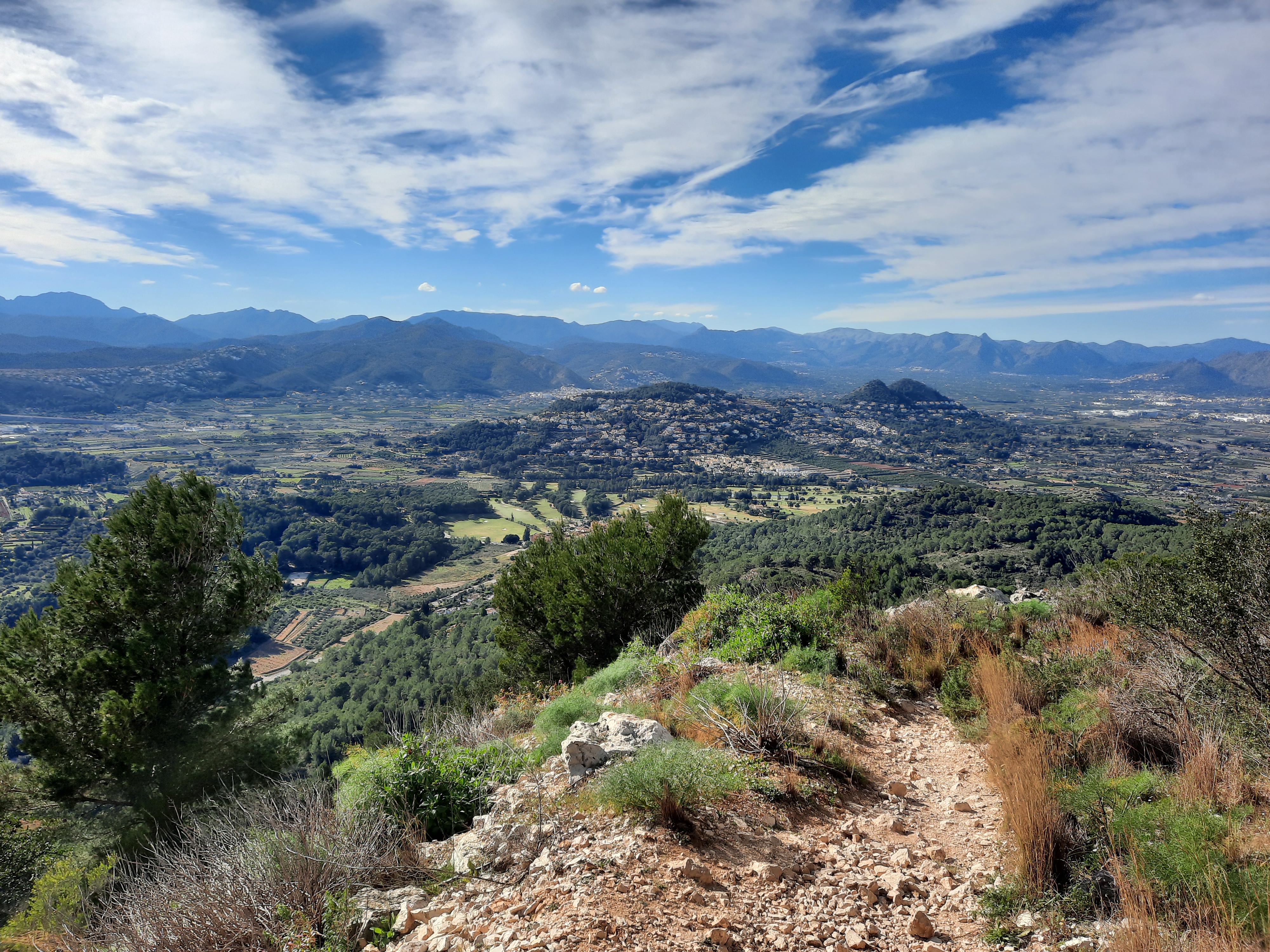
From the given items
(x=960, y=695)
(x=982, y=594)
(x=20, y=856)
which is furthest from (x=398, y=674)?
(x=960, y=695)

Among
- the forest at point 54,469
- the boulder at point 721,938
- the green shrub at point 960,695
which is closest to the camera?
the boulder at point 721,938

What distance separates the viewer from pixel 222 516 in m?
10.1

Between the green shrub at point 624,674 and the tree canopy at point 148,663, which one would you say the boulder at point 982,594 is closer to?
the green shrub at point 624,674

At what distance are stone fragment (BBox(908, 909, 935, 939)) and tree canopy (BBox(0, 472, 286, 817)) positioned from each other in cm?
980

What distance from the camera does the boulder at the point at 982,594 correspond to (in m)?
11.3

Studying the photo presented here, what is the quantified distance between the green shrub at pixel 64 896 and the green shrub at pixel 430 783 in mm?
1805

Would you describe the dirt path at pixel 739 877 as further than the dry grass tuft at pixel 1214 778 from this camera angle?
No

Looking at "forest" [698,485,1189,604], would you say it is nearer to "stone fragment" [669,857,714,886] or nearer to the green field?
"stone fragment" [669,857,714,886]

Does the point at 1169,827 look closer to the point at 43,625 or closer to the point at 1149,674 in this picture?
the point at 1149,674

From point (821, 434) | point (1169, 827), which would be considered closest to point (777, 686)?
point (1169, 827)

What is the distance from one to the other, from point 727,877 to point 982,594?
1097 centimetres

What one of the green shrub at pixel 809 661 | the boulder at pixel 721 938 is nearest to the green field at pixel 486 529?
the green shrub at pixel 809 661

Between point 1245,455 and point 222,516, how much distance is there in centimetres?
18536

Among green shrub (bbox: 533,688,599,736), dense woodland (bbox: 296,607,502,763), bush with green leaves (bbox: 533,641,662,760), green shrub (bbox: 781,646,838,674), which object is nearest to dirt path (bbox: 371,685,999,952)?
bush with green leaves (bbox: 533,641,662,760)
